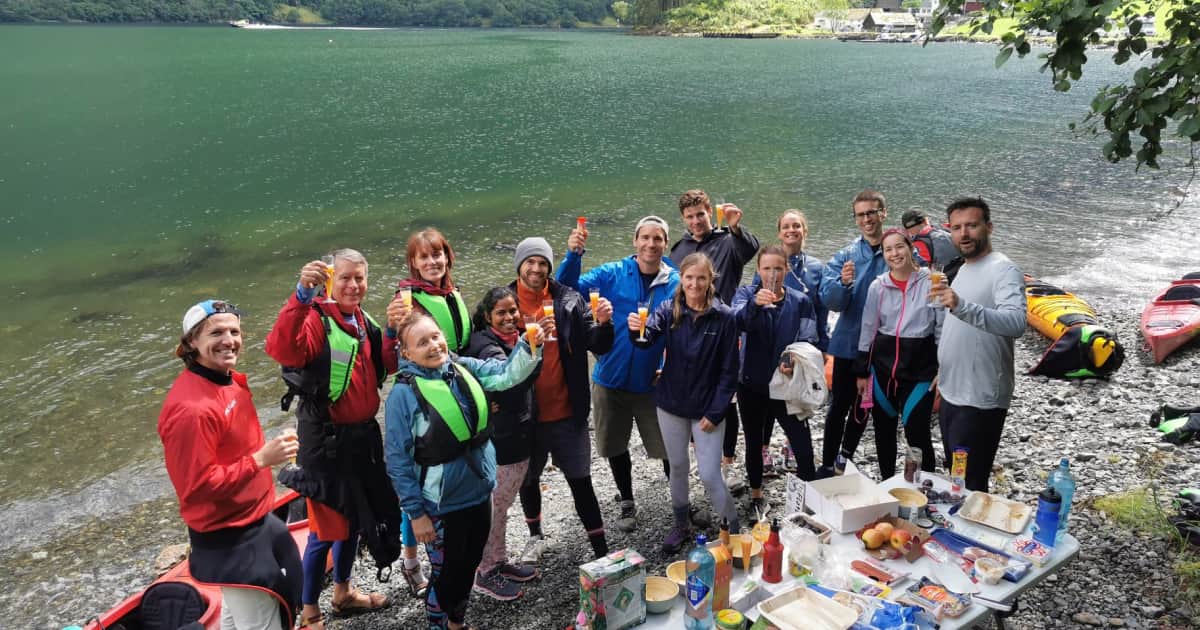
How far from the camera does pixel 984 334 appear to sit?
18.2 ft

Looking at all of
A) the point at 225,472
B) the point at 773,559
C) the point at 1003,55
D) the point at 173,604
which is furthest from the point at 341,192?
the point at 773,559

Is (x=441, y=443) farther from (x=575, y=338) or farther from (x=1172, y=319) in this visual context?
(x=1172, y=319)

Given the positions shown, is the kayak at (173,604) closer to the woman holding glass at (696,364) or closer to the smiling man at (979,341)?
the woman holding glass at (696,364)

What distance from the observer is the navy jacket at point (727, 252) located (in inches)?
292

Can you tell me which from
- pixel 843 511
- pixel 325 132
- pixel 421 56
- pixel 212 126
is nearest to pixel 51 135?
pixel 212 126

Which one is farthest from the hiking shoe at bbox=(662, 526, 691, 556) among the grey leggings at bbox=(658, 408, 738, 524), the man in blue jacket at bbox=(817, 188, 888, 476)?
the man in blue jacket at bbox=(817, 188, 888, 476)

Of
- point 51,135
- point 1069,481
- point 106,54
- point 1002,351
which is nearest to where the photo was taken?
point 1069,481

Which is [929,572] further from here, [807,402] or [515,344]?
[515,344]

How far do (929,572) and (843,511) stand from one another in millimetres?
590

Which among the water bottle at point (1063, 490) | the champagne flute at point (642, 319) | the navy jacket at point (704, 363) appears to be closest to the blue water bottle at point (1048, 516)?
the water bottle at point (1063, 490)

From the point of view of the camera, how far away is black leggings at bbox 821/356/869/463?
7.08m

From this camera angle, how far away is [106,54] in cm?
8050

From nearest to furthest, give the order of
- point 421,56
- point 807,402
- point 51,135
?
point 807,402 → point 51,135 → point 421,56

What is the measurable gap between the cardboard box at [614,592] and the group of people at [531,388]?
1.19 meters
